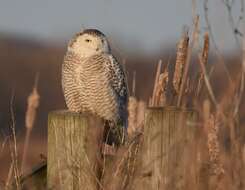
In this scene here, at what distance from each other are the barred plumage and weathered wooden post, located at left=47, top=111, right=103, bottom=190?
81.2 inches

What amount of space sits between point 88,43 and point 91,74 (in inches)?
8.2

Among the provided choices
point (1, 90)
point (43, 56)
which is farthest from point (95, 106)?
point (43, 56)

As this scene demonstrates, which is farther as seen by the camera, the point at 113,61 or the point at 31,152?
the point at 31,152

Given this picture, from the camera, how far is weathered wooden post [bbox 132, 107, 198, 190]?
133 inches

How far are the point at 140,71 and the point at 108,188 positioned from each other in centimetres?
2244

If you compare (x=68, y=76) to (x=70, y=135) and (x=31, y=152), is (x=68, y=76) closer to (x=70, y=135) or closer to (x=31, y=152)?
(x=70, y=135)

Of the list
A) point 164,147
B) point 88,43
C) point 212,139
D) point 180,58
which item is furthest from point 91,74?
point 212,139

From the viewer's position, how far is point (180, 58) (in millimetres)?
3760

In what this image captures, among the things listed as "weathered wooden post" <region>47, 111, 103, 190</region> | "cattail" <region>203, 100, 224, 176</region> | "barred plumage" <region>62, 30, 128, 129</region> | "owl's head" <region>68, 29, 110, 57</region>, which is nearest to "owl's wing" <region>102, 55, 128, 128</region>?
"barred plumage" <region>62, 30, 128, 129</region>

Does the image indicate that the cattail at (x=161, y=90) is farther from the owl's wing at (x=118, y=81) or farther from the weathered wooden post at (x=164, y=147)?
the owl's wing at (x=118, y=81)

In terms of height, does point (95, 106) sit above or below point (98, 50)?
below

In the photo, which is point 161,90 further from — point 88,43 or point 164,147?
point 88,43

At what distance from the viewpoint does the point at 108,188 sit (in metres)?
3.44

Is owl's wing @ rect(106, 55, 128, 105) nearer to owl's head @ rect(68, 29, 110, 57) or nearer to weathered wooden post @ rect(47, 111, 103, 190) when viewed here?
owl's head @ rect(68, 29, 110, 57)
